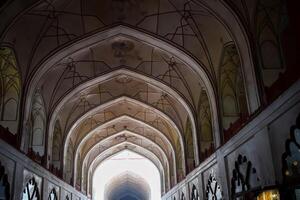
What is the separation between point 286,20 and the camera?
7527 mm

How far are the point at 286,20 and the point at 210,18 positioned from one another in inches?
104

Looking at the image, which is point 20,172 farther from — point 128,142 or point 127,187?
point 127,187

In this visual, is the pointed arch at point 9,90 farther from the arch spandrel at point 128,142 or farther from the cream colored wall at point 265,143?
the arch spandrel at point 128,142

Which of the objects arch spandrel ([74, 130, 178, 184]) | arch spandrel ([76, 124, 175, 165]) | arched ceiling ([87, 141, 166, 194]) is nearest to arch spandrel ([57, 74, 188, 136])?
arch spandrel ([74, 130, 178, 184])

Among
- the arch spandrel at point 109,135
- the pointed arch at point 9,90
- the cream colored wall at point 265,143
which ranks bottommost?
the cream colored wall at point 265,143

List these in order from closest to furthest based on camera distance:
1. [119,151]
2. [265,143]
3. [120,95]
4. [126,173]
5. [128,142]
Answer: [265,143], [120,95], [128,142], [119,151], [126,173]

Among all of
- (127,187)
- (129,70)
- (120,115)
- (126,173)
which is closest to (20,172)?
(129,70)

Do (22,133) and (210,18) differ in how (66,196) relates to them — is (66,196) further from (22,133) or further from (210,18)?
(210,18)

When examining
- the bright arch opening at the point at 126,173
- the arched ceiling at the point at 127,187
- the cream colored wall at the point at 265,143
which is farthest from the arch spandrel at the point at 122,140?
the arched ceiling at the point at 127,187

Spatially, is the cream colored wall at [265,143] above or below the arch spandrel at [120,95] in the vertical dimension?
below

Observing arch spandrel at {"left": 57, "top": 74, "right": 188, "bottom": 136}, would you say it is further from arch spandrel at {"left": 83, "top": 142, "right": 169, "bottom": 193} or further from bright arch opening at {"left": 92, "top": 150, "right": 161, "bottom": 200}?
bright arch opening at {"left": 92, "top": 150, "right": 161, "bottom": 200}

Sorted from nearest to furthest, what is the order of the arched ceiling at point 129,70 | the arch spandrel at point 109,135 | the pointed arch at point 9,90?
the pointed arch at point 9,90 → the arched ceiling at point 129,70 → the arch spandrel at point 109,135

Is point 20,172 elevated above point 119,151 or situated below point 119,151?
below

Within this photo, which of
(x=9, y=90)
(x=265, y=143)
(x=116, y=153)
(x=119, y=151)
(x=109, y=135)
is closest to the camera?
(x=265, y=143)
